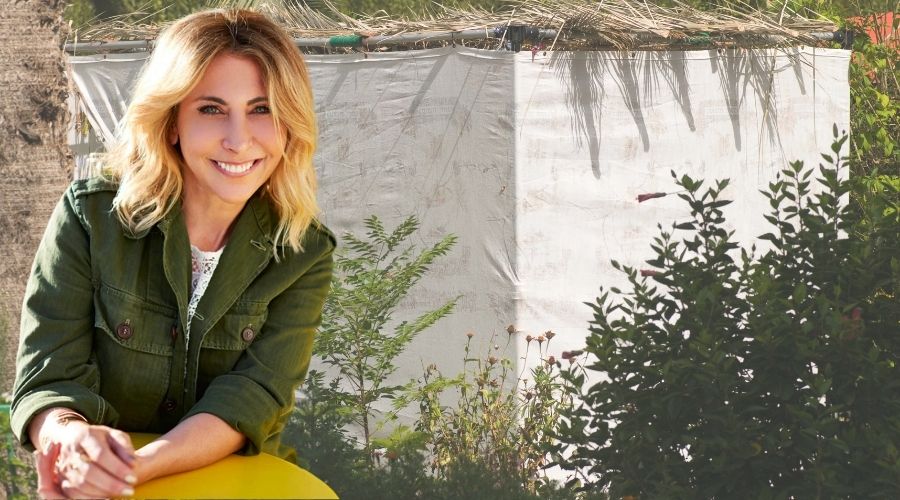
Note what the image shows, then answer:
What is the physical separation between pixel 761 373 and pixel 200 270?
272 cm

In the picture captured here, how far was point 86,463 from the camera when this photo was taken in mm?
1623

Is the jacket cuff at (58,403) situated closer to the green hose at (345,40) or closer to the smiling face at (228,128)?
the smiling face at (228,128)

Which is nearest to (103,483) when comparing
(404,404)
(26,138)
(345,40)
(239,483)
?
(239,483)

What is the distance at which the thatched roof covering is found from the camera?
473 cm

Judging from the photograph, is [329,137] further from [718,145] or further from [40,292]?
[40,292]

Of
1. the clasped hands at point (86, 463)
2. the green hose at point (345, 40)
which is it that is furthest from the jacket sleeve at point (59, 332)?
the green hose at point (345, 40)

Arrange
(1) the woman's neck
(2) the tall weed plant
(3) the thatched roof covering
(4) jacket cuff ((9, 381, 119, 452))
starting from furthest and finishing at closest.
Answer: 1. (3) the thatched roof covering
2. (2) the tall weed plant
3. (1) the woman's neck
4. (4) jacket cuff ((9, 381, 119, 452))

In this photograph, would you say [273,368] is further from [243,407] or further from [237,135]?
[237,135]

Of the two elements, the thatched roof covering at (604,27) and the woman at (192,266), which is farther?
the thatched roof covering at (604,27)

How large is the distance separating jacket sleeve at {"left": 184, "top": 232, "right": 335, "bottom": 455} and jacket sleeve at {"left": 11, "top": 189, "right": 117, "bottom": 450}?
0.18 meters

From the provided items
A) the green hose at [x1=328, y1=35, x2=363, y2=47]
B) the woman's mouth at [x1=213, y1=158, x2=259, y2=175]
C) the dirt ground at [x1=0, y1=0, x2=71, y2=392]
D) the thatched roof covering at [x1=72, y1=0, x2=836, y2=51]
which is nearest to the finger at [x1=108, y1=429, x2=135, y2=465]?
the woman's mouth at [x1=213, y1=158, x2=259, y2=175]

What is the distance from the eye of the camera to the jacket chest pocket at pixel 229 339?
191cm

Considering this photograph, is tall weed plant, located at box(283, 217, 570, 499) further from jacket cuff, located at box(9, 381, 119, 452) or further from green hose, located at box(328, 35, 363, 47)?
jacket cuff, located at box(9, 381, 119, 452)

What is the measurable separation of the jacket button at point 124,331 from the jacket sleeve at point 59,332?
0.05 metres
